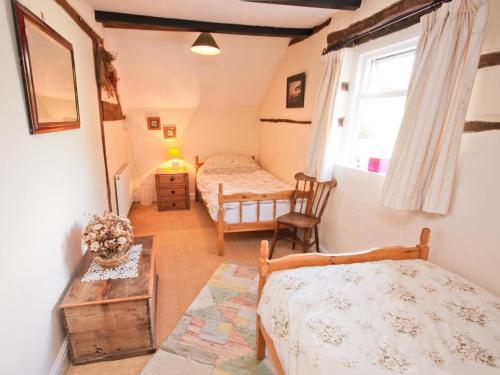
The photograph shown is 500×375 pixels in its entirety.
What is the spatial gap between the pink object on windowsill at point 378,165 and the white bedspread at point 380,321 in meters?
0.90

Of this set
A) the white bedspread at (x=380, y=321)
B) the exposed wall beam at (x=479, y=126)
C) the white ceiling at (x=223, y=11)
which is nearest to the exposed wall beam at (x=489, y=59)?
the exposed wall beam at (x=479, y=126)

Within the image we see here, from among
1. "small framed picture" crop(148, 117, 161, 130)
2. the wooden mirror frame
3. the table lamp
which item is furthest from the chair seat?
"small framed picture" crop(148, 117, 161, 130)

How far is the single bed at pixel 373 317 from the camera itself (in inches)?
36.8

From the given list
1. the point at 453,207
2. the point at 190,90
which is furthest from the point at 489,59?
the point at 190,90

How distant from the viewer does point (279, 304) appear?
4.12ft

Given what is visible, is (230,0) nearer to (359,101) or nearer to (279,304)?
(359,101)

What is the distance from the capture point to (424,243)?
1.62 metres

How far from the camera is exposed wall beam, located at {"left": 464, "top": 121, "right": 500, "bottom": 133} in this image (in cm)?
136

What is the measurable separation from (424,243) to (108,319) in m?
1.90

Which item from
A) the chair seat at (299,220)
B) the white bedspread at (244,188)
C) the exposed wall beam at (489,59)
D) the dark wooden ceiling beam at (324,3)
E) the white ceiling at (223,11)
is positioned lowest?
the chair seat at (299,220)

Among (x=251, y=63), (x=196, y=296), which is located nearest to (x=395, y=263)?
(x=196, y=296)

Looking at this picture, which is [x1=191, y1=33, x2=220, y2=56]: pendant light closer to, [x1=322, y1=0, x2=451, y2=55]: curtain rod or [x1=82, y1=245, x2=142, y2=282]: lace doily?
[x1=322, y1=0, x2=451, y2=55]: curtain rod

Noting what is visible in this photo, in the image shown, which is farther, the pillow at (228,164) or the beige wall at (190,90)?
the pillow at (228,164)

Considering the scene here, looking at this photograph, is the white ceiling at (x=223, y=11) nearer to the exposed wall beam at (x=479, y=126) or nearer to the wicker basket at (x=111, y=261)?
the exposed wall beam at (x=479, y=126)
